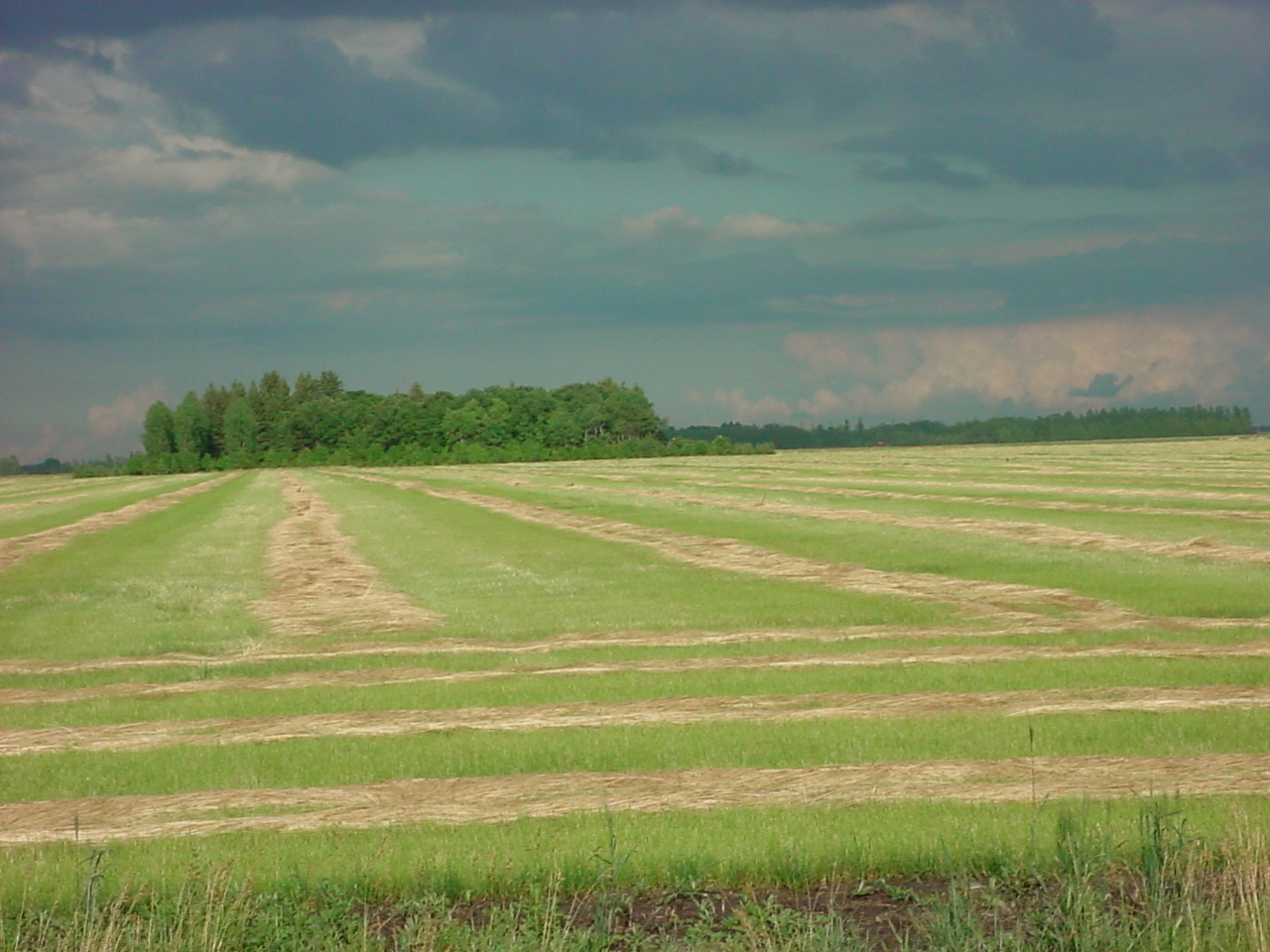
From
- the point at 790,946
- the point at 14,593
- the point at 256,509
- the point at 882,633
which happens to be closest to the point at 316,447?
the point at 256,509

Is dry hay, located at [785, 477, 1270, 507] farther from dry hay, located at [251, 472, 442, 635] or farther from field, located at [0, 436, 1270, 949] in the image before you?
dry hay, located at [251, 472, 442, 635]

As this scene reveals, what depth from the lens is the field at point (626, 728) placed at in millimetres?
8867

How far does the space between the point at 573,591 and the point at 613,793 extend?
15.7 metres

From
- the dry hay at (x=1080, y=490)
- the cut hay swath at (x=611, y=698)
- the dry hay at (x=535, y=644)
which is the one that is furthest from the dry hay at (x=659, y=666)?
the dry hay at (x=1080, y=490)

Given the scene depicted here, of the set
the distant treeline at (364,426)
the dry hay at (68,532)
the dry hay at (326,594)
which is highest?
the distant treeline at (364,426)

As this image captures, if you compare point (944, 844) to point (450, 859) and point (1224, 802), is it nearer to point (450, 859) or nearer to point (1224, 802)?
point (1224, 802)

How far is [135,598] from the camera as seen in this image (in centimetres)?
2695

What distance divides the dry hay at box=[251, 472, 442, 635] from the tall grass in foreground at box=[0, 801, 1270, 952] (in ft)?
44.6

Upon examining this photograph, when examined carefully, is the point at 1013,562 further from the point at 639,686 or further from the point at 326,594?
the point at 326,594

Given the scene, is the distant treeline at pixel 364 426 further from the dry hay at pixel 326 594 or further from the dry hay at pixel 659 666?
the dry hay at pixel 659 666

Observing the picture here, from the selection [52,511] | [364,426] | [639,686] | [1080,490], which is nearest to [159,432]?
[364,426]

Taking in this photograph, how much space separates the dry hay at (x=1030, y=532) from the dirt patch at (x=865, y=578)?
6.81 m

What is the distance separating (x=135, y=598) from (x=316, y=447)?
154 m

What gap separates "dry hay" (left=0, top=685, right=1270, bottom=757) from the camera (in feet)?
44.9
